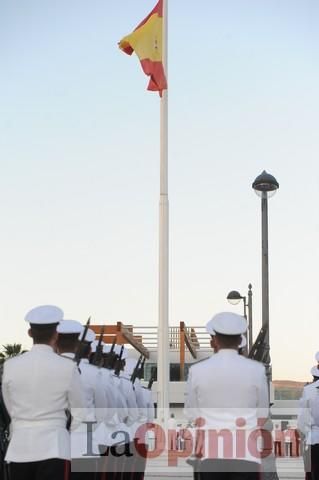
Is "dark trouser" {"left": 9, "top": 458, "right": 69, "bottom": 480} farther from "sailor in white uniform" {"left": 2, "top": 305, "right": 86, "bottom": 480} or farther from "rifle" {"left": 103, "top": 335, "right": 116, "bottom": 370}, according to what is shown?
"rifle" {"left": 103, "top": 335, "right": 116, "bottom": 370}

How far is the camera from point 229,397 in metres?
4.81

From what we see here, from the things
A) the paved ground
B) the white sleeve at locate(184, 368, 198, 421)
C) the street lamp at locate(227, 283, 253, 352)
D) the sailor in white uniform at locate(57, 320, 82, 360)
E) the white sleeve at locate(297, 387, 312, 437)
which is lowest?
the paved ground

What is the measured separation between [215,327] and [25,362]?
1110mm

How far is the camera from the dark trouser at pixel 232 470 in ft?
15.5

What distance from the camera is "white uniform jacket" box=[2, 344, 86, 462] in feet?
15.5

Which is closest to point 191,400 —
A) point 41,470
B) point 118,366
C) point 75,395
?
point 75,395

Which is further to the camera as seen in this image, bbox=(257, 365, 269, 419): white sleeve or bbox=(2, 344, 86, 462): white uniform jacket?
bbox=(257, 365, 269, 419): white sleeve

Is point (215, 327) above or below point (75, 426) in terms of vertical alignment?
above

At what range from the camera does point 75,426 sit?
560 centimetres

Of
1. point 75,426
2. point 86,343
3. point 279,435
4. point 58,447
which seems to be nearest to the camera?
point 58,447

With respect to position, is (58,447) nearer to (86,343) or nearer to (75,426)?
(75,426)

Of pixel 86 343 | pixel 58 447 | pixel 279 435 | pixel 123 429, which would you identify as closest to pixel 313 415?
pixel 123 429

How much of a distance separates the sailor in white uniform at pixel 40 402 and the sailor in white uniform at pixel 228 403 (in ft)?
2.39

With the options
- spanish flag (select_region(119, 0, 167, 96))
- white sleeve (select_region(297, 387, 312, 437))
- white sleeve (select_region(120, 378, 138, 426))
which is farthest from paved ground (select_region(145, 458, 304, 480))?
spanish flag (select_region(119, 0, 167, 96))
